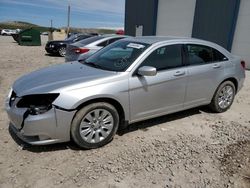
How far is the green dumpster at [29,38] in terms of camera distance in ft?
68.9

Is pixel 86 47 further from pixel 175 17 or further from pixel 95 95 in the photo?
pixel 175 17

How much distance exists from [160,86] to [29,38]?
2042 cm

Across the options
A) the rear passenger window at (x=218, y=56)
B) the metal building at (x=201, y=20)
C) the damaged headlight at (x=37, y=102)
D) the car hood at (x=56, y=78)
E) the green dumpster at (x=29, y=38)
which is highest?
the metal building at (x=201, y=20)

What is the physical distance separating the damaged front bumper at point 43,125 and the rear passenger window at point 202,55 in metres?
2.42

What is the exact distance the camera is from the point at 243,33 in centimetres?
1229

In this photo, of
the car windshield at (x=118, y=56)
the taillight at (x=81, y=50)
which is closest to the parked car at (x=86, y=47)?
the taillight at (x=81, y=50)

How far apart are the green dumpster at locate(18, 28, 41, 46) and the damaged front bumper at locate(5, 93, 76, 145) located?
786 inches

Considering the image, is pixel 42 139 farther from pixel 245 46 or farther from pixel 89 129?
pixel 245 46

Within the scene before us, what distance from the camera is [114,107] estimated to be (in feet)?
11.3

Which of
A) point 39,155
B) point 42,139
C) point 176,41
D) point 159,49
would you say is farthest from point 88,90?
point 176,41

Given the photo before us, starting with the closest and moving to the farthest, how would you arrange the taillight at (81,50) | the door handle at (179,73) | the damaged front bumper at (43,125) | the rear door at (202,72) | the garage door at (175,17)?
the damaged front bumper at (43,125) → the door handle at (179,73) → the rear door at (202,72) → the taillight at (81,50) → the garage door at (175,17)

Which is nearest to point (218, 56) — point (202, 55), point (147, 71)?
point (202, 55)

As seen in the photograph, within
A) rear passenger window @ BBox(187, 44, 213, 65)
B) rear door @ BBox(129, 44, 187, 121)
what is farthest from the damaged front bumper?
rear passenger window @ BBox(187, 44, 213, 65)

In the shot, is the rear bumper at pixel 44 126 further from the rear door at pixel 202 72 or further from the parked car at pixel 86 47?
the parked car at pixel 86 47
